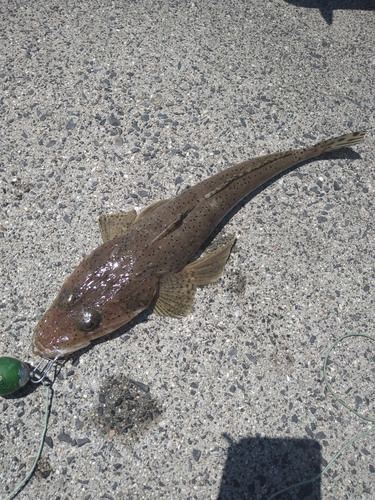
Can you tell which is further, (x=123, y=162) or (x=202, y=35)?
(x=202, y=35)

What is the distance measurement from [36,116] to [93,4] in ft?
5.75

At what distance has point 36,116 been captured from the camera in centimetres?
452

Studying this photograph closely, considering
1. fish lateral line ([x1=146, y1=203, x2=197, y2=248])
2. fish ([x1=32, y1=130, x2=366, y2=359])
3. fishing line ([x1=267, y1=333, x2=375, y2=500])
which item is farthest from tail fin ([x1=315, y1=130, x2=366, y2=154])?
fishing line ([x1=267, y1=333, x2=375, y2=500])

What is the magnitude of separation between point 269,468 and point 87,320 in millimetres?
1817

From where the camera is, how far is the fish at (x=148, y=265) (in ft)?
10.6

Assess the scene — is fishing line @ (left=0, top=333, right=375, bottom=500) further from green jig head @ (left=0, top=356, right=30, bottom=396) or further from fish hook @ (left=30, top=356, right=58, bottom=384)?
green jig head @ (left=0, top=356, right=30, bottom=396)

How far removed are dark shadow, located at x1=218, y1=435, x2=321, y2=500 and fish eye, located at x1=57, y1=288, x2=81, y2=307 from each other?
1604mm

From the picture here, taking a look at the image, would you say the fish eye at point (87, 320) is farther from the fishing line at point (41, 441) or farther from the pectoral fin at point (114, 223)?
the pectoral fin at point (114, 223)

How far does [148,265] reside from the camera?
3.49 meters

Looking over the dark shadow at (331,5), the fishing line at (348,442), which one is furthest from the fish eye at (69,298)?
the dark shadow at (331,5)

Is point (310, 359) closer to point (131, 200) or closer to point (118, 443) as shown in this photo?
point (118, 443)

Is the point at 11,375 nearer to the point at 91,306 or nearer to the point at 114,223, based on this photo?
the point at 91,306

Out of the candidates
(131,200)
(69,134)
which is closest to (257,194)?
(131,200)

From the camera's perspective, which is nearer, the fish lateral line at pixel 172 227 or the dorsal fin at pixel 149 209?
the fish lateral line at pixel 172 227
